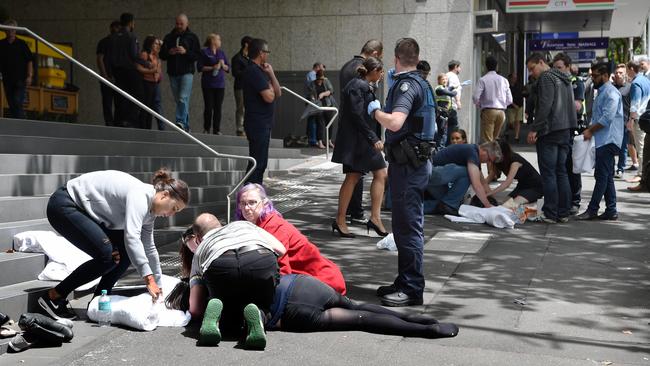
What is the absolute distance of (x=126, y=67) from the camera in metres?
13.6

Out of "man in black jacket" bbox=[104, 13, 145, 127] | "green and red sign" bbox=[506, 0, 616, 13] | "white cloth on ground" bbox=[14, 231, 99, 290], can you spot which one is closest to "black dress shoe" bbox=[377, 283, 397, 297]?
"white cloth on ground" bbox=[14, 231, 99, 290]

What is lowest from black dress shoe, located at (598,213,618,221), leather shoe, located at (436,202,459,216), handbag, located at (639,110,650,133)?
black dress shoe, located at (598,213,618,221)

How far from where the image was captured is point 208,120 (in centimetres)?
1556

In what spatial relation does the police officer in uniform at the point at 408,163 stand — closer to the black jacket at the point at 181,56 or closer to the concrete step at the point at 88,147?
the concrete step at the point at 88,147

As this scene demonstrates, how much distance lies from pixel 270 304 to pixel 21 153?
15.2ft

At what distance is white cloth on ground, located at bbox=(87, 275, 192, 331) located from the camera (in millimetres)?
6098

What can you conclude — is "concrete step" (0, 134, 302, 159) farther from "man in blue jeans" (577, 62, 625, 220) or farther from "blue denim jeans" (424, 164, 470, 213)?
"man in blue jeans" (577, 62, 625, 220)

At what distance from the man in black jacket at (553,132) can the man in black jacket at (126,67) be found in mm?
6016

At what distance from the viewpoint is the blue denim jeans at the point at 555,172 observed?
34.4 feet

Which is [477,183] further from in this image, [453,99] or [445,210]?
[453,99]

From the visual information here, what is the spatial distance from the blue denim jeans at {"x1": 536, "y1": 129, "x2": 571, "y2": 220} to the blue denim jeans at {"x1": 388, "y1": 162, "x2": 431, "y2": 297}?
4.15m

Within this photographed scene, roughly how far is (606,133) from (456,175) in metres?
1.83

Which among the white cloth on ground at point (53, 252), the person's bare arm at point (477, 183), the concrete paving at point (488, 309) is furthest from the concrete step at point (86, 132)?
the person's bare arm at point (477, 183)

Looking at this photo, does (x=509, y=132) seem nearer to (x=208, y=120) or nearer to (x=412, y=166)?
(x=208, y=120)
